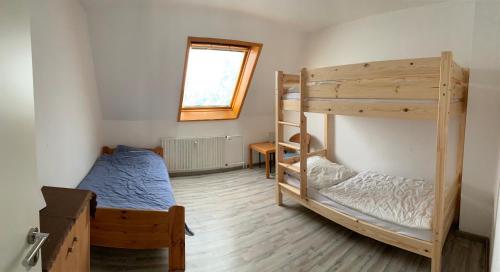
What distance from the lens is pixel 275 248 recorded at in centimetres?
235

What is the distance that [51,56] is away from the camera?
211cm

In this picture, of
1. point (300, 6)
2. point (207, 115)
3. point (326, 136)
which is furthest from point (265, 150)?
point (300, 6)

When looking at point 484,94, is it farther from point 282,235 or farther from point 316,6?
point 282,235

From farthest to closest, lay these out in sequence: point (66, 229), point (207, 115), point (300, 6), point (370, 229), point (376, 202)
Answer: point (207, 115)
point (300, 6)
point (376, 202)
point (370, 229)
point (66, 229)

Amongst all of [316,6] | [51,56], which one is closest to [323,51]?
[316,6]

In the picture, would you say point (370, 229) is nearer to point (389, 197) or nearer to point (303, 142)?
point (389, 197)

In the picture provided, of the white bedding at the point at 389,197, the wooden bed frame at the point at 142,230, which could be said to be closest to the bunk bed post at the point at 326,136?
the white bedding at the point at 389,197

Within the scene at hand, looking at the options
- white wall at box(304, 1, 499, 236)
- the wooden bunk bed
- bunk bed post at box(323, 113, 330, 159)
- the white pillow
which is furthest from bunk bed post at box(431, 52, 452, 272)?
bunk bed post at box(323, 113, 330, 159)

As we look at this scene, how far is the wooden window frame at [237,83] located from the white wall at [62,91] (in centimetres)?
118

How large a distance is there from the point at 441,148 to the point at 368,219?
817 millimetres

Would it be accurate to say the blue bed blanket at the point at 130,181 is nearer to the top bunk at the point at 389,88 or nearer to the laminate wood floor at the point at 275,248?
the laminate wood floor at the point at 275,248

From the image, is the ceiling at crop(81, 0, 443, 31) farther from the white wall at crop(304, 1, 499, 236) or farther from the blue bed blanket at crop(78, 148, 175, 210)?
the blue bed blanket at crop(78, 148, 175, 210)

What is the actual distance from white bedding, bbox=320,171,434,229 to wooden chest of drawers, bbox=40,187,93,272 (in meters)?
2.06

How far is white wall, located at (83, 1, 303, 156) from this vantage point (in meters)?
3.00
